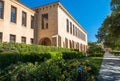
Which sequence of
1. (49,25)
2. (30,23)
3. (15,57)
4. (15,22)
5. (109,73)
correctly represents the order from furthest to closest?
A: (49,25) < (30,23) < (15,22) < (15,57) < (109,73)

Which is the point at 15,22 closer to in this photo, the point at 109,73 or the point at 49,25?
the point at 49,25

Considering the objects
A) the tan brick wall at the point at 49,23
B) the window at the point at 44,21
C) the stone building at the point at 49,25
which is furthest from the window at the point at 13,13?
the window at the point at 44,21

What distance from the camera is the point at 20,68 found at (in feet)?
20.0

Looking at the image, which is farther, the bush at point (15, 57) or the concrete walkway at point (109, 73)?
the bush at point (15, 57)

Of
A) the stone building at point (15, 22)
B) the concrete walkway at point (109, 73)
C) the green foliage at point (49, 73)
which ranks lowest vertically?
the concrete walkway at point (109, 73)

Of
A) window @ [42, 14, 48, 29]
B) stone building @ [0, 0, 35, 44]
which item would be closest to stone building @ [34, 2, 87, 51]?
window @ [42, 14, 48, 29]

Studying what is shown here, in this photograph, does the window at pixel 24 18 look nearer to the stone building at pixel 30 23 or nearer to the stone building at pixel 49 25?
the stone building at pixel 30 23

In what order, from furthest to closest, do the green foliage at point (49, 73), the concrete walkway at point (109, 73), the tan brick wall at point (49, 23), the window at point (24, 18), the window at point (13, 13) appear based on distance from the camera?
the tan brick wall at point (49, 23) < the window at point (24, 18) < the window at point (13, 13) < the concrete walkway at point (109, 73) < the green foliage at point (49, 73)

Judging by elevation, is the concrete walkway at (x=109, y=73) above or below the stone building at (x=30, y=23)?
below

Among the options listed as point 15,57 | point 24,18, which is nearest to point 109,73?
point 15,57

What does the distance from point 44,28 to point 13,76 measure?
2106 centimetres

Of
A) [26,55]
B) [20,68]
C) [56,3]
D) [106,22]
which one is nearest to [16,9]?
[56,3]

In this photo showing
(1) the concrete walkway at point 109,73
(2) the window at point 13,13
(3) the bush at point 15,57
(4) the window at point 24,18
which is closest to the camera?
(1) the concrete walkway at point 109,73

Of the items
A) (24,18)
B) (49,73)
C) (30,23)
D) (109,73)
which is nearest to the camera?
(49,73)
